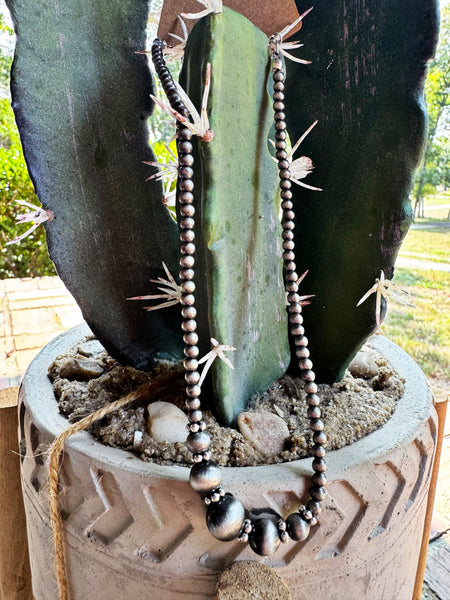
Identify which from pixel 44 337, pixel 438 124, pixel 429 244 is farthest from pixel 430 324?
pixel 44 337

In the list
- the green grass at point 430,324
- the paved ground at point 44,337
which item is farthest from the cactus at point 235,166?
the green grass at point 430,324

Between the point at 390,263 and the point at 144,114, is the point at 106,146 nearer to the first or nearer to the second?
the point at 144,114

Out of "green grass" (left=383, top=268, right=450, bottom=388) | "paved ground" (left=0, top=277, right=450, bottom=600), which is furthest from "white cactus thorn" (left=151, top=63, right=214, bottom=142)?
"green grass" (left=383, top=268, right=450, bottom=388)

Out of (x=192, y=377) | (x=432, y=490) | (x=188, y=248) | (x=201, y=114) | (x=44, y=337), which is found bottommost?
(x=44, y=337)

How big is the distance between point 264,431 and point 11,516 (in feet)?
1.36

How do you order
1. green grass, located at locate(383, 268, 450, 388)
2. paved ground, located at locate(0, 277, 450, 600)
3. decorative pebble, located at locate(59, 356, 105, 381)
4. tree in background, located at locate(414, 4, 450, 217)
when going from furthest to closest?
green grass, located at locate(383, 268, 450, 388), tree in background, located at locate(414, 4, 450, 217), paved ground, located at locate(0, 277, 450, 600), decorative pebble, located at locate(59, 356, 105, 381)

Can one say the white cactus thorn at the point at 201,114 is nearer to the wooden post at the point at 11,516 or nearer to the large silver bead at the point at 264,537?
the large silver bead at the point at 264,537

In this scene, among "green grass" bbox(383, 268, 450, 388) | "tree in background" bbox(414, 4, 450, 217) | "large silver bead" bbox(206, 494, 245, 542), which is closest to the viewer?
"large silver bead" bbox(206, 494, 245, 542)

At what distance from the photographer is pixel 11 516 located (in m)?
0.67

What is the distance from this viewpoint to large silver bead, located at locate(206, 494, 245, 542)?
0.37m

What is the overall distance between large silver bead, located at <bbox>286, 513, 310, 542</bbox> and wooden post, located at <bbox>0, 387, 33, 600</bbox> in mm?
385

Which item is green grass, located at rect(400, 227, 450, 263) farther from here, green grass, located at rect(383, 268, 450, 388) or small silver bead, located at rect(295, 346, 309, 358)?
small silver bead, located at rect(295, 346, 309, 358)

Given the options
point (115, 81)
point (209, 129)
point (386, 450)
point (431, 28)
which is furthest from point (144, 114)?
point (386, 450)

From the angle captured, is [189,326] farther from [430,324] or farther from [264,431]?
[430,324]
